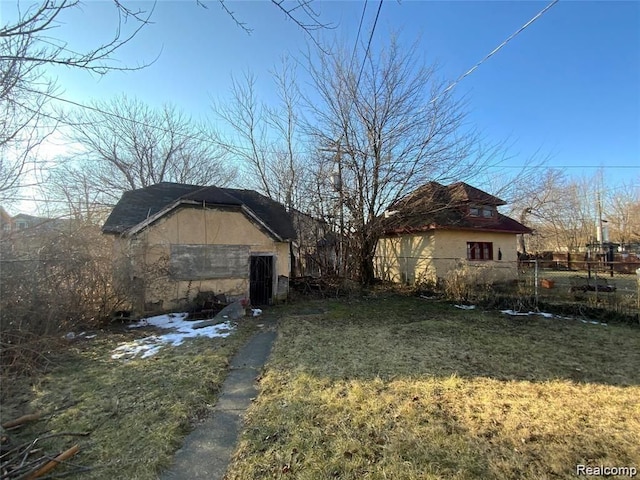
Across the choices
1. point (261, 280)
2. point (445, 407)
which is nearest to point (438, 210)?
point (261, 280)

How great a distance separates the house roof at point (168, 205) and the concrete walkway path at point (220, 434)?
21.7 feet

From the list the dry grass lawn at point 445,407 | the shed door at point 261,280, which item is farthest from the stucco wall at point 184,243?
the dry grass lawn at point 445,407

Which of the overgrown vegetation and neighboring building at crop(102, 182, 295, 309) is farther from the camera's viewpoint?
neighboring building at crop(102, 182, 295, 309)

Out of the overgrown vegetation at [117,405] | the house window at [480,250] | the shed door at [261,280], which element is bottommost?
the overgrown vegetation at [117,405]

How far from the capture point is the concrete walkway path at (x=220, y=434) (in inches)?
115

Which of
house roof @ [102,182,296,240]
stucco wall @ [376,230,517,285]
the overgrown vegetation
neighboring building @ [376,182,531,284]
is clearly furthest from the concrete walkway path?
stucco wall @ [376,230,517,285]

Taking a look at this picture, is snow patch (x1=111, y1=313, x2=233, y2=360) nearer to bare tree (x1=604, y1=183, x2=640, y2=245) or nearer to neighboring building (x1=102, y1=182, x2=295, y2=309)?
neighboring building (x1=102, y1=182, x2=295, y2=309)

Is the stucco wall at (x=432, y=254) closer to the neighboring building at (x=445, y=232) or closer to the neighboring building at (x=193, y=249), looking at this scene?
the neighboring building at (x=445, y=232)

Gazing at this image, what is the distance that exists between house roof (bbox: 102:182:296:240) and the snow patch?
299 centimetres

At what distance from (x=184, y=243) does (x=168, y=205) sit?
4.35 feet

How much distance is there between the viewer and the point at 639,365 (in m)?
5.41

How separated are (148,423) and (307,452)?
6.48 ft

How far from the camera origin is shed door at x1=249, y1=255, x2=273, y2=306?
12641mm

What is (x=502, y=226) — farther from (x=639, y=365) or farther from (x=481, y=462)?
(x=481, y=462)
